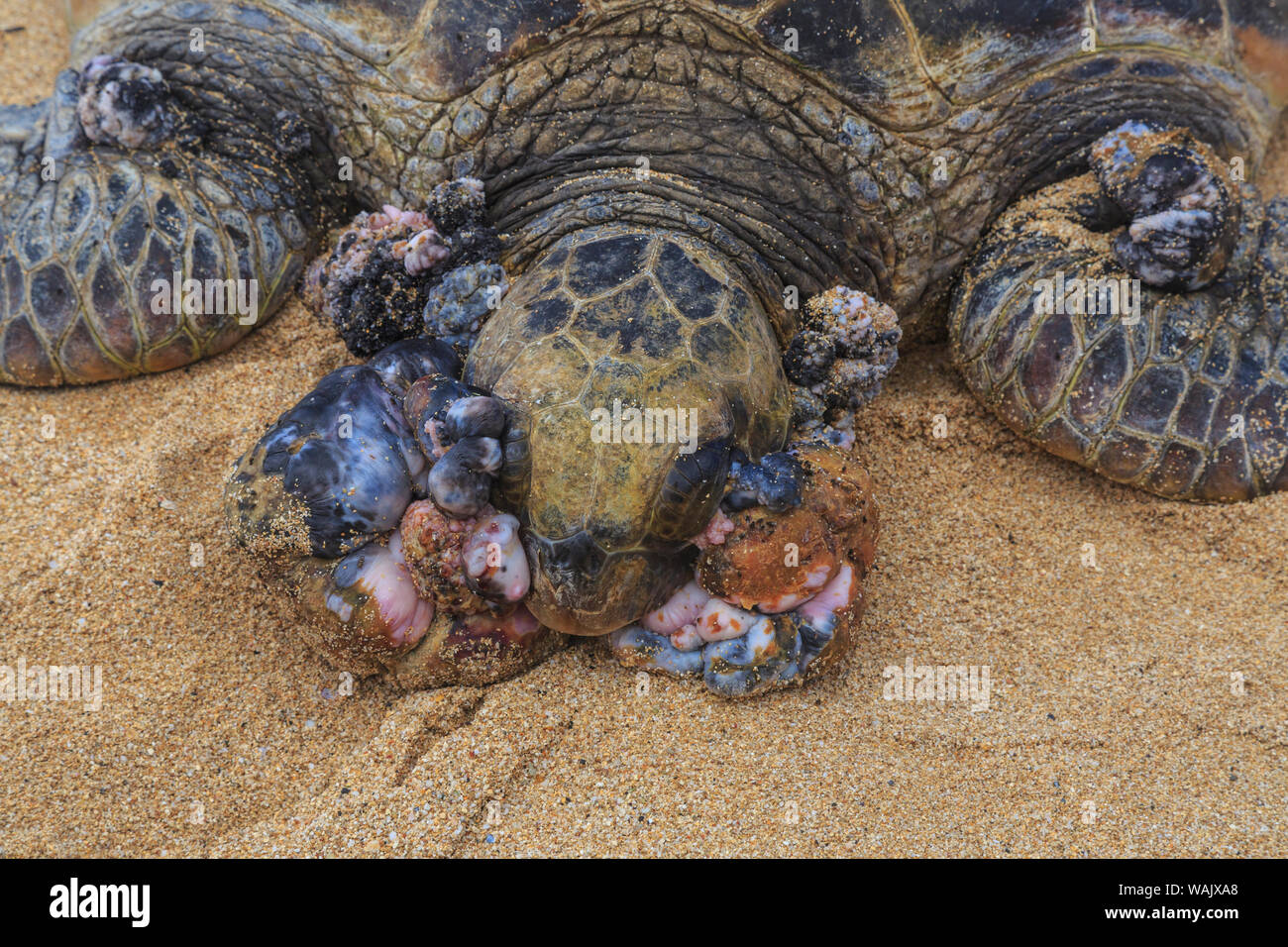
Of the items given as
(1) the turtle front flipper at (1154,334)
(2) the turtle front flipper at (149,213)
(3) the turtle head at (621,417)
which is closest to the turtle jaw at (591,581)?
(3) the turtle head at (621,417)

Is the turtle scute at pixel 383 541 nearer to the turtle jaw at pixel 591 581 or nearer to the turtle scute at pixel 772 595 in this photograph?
the turtle jaw at pixel 591 581

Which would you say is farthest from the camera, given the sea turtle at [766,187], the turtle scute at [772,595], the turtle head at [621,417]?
the sea turtle at [766,187]

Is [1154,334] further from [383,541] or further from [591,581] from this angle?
[383,541]

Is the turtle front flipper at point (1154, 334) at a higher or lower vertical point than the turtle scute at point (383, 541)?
higher

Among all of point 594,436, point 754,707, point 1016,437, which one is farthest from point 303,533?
point 1016,437

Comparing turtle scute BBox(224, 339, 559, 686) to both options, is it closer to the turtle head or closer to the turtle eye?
the turtle head

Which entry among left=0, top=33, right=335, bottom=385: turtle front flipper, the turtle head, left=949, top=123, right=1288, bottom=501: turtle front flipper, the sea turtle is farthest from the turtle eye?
left=0, top=33, right=335, bottom=385: turtle front flipper
